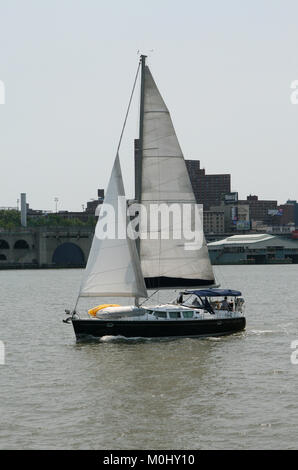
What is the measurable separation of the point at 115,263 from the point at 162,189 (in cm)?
532

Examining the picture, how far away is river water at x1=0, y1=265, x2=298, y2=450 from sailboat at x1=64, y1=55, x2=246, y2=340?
1054 mm

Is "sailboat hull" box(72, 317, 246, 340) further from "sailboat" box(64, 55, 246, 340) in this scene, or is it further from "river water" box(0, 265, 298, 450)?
"river water" box(0, 265, 298, 450)

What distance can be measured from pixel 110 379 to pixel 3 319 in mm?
32844

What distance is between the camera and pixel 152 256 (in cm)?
4772

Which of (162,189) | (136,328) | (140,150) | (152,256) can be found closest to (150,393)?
(136,328)

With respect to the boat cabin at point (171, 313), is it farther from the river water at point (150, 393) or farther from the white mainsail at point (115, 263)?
the river water at point (150, 393)

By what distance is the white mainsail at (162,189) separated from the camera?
155ft

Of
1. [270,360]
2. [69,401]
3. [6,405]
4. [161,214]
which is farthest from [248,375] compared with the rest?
[161,214]

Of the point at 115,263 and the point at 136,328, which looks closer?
the point at 136,328

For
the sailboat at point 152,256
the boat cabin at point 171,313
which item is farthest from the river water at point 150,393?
the boat cabin at point 171,313

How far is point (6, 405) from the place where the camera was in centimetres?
3111

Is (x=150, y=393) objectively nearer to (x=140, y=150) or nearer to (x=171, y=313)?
(x=171, y=313)

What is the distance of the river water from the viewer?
26.3 m

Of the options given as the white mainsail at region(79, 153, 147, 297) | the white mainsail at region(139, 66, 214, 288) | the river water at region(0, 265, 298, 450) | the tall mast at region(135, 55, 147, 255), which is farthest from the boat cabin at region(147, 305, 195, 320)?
the tall mast at region(135, 55, 147, 255)
